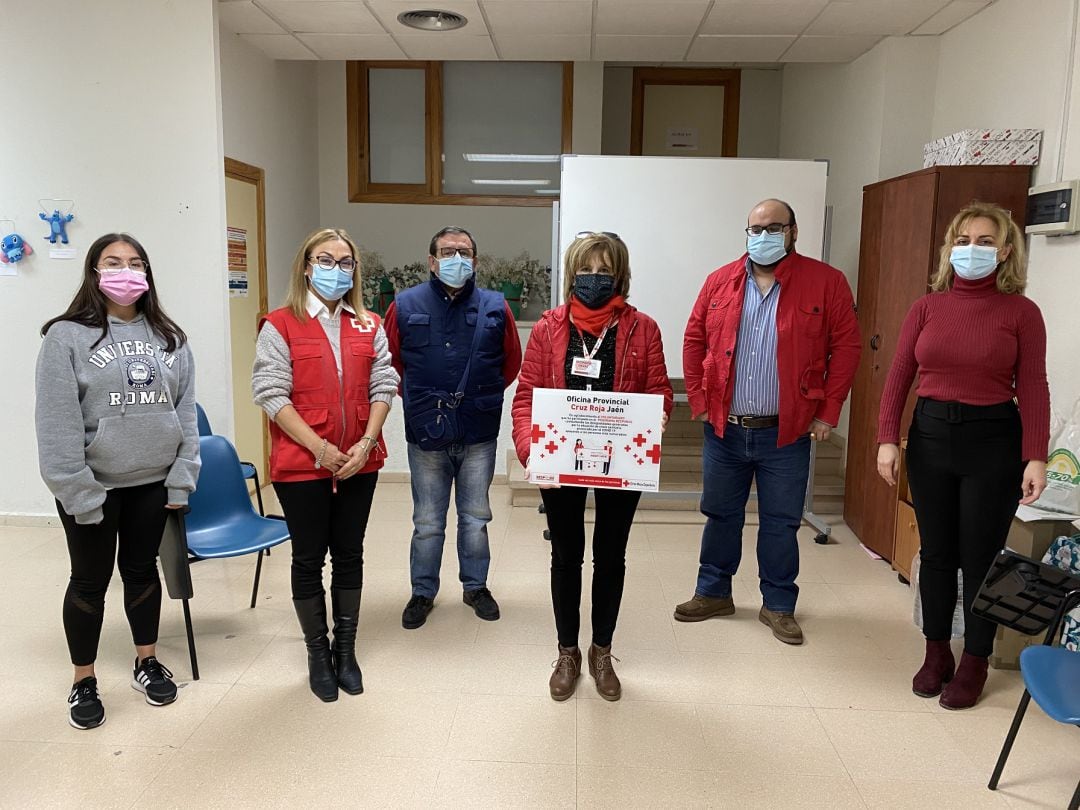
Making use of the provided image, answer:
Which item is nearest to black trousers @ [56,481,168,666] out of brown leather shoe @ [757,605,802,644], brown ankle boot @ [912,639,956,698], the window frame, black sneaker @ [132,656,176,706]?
black sneaker @ [132,656,176,706]

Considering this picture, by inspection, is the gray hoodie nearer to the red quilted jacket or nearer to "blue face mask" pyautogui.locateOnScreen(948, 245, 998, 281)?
the red quilted jacket

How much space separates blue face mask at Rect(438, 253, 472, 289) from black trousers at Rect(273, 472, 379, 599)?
0.75 m

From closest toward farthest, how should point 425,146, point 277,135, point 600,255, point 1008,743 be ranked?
1. point 1008,743
2. point 600,255
3. point 277,135
4. point 425,146

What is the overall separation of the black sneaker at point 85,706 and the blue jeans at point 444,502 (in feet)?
3.78

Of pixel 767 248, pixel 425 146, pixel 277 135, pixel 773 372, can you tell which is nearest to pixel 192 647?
pixel 773 372

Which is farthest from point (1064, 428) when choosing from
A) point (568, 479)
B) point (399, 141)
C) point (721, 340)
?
point (399, 141)

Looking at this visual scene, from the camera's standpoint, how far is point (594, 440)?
2.39 m

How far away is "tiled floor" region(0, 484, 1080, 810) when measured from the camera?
2.18 m

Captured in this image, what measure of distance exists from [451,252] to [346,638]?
1.35m

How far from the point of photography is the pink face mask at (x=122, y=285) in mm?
2299

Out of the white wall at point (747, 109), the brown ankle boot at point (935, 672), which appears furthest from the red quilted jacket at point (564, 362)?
the white wall at point (747, 109)

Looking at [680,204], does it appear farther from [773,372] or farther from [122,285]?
[122,285]

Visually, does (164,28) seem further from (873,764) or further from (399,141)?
(873,764)

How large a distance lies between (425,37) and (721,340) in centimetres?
271
